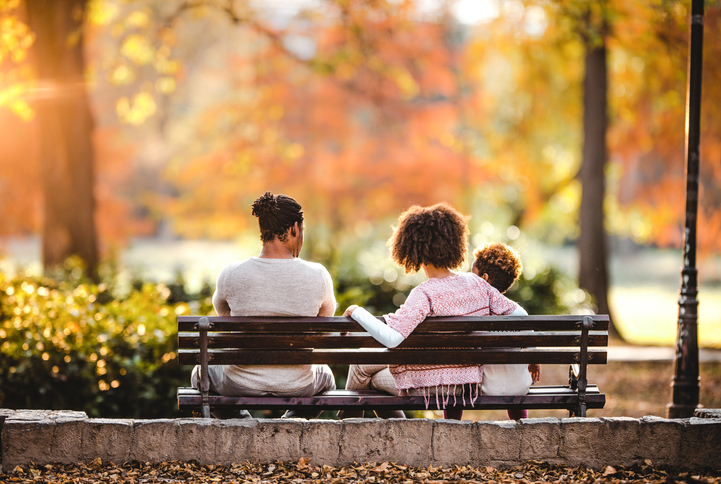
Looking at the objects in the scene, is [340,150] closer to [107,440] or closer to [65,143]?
[65,143]

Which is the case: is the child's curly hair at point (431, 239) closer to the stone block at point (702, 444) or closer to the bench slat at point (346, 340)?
the bench slat at point (346, 340)

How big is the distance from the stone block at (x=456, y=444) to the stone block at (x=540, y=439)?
0.22 m

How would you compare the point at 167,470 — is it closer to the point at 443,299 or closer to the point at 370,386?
the point at 370,386

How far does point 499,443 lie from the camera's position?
3.64 m

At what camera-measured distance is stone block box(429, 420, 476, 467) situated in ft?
11.9

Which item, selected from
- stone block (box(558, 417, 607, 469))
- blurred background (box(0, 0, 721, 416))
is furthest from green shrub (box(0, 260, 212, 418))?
stone block (box(558, 417, 607, 469))

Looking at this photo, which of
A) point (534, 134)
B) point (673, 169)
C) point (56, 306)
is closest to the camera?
point (56, 306)

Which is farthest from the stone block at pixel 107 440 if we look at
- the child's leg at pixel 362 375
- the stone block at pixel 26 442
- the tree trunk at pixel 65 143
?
the tree trunk at pixel 65 143

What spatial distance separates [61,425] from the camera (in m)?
3.60

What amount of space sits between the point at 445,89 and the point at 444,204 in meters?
12.4

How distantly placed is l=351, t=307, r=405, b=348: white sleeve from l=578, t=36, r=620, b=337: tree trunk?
27.8 feet

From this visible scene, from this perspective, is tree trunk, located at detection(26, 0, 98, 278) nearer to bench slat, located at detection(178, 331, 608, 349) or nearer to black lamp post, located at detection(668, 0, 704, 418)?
bench slat, located at detection(178, 331, 608, 349)

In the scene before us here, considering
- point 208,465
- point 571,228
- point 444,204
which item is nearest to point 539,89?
point 444,204

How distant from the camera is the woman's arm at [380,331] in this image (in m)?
3.59
